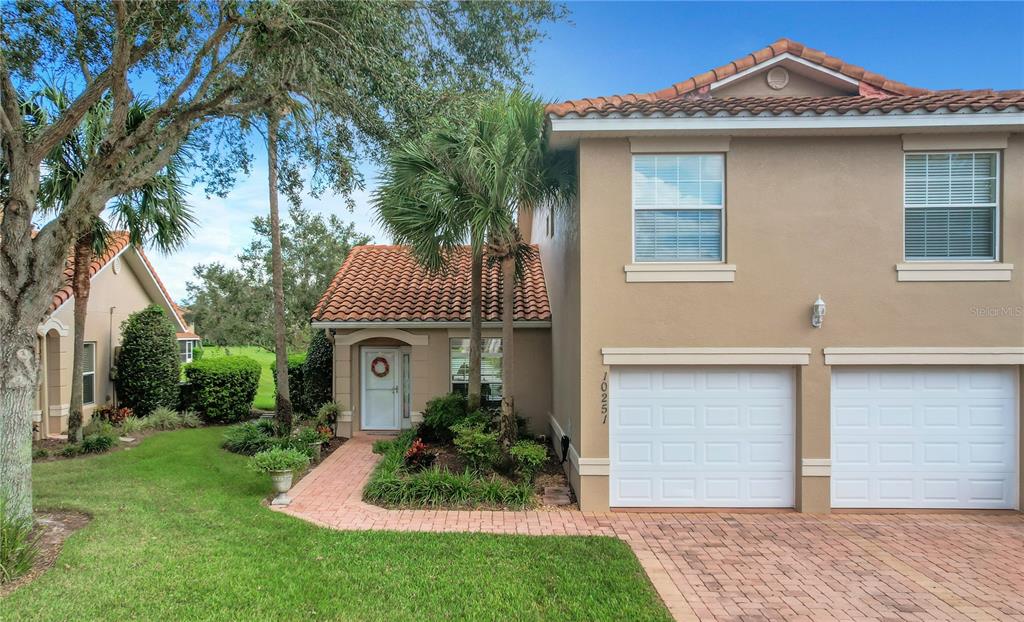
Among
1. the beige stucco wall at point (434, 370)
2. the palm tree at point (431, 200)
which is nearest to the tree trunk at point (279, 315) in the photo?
the beige stucco wall at point (434, 370)

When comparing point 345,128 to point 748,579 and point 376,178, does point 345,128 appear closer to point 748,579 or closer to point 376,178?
point 376,178

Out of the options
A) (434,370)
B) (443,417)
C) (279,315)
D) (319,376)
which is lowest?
(443,417)

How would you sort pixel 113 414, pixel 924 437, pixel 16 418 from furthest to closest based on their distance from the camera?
1. pixel 113 414
2. pixel 924 437
3. pixel 16 418

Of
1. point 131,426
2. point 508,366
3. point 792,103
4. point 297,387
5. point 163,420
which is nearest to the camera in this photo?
point 792,103

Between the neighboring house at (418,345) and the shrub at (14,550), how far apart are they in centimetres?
798

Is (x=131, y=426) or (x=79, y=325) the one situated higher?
(x=79, y=325)

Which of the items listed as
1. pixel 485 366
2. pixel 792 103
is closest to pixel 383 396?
pixel 485 366

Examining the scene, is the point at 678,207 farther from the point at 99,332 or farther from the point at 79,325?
the point at 99,332

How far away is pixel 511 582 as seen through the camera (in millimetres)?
5746

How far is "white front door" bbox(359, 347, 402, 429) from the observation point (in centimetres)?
1440

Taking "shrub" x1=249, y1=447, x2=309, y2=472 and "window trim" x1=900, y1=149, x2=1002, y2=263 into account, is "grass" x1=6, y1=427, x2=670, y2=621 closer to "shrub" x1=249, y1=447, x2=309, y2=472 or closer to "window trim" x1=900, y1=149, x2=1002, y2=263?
"shrub" x1=249, y1=447, x2=309, y2=472

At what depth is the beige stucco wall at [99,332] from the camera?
1373 cm

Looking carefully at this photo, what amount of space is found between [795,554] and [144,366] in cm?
1692

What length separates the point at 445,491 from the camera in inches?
338
